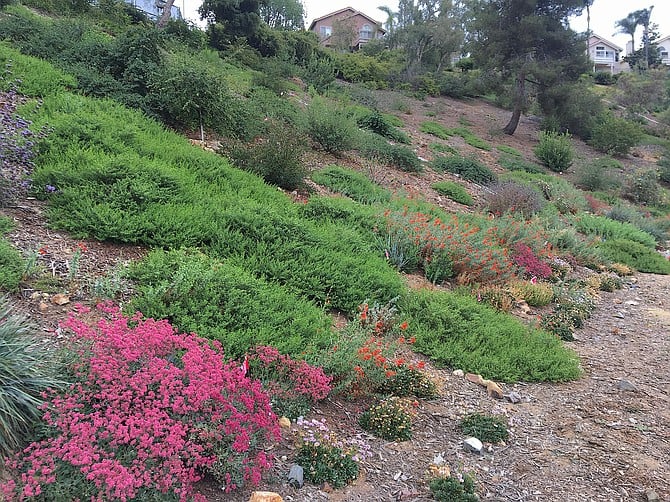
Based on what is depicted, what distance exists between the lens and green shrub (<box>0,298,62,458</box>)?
2127 millimetres

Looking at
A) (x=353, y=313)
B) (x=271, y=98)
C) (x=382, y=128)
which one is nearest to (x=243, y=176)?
(x=353, y=313)

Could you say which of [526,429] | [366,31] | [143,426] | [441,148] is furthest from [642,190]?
[366,31]

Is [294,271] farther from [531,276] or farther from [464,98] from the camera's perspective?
[464,98]

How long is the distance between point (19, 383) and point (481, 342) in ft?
12.1

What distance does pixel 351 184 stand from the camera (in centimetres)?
856

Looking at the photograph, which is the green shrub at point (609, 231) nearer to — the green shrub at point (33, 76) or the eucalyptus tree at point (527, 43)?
the green shrub at point (33, 76)

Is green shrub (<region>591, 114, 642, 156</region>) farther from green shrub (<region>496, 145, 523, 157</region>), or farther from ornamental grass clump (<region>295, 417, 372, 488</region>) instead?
ornamental grass clump (<region>295, 417, 372, 488</region>)

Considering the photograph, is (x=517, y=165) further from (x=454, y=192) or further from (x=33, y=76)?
(x=33, y=76)

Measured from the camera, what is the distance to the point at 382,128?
574 inches

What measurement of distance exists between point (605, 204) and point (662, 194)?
3.56m

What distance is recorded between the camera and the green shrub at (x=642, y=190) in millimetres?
16016

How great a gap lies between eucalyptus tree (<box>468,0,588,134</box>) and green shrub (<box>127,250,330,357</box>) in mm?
19704

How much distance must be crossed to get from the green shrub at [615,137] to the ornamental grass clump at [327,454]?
2336 centimetres

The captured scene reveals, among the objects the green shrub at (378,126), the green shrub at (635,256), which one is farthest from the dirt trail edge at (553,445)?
the green shrub at (378,126)
